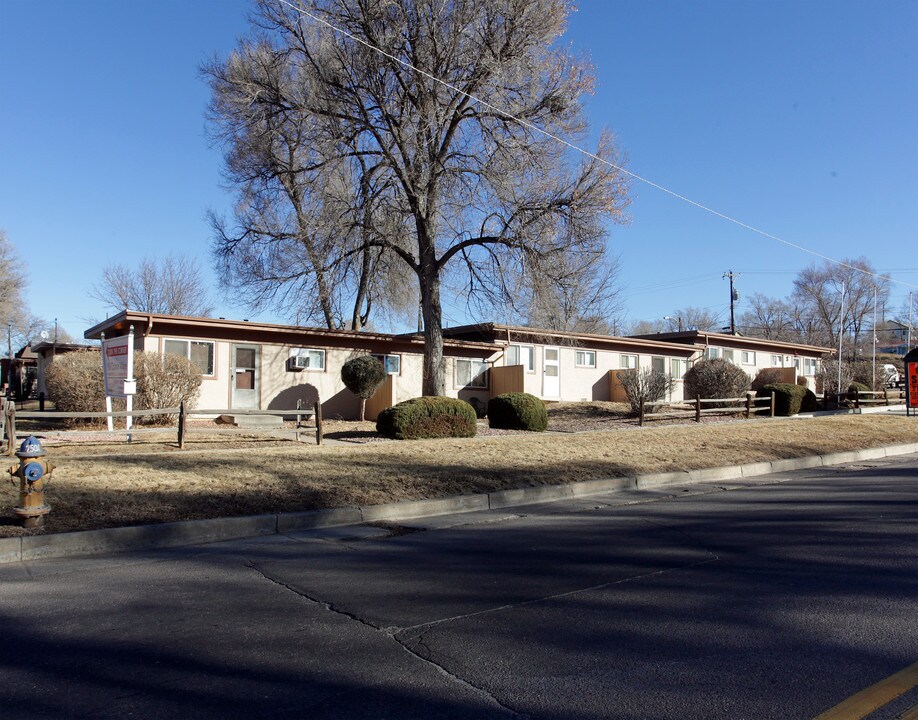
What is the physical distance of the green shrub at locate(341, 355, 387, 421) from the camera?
68.8ft

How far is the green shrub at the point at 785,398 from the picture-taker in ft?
81.7

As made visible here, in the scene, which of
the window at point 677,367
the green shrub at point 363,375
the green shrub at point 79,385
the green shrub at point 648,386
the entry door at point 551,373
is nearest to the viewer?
the green shrub at point 79,385

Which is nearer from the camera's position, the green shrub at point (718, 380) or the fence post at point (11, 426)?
the fence post at point (11, 426)

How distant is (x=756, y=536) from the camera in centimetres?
795

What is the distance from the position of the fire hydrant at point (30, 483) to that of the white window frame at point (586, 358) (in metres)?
22.8

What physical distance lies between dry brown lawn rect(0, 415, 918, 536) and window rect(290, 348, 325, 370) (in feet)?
14.0

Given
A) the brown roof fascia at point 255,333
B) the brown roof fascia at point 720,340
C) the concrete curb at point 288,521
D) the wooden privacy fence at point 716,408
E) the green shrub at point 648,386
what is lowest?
the concrete curb at point 288,521

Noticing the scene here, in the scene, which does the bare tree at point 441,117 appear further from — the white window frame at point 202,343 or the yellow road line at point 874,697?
the yellow road line at point 874,697

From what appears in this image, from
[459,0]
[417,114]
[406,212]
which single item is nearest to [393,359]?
[406,212]

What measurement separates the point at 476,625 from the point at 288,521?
14.2 ft

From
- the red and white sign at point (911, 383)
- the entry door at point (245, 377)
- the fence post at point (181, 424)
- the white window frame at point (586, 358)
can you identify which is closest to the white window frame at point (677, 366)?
the white window frame at point (586, 358)

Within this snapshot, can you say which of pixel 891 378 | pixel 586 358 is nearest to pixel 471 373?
pixel 586 358

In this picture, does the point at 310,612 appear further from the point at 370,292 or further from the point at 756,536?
the point at 370,292

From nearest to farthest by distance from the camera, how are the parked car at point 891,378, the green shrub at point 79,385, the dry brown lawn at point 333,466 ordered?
the dry brown lawn at point 333,466 < the green shrub at point 79,385 < the parked car at point 891,378
